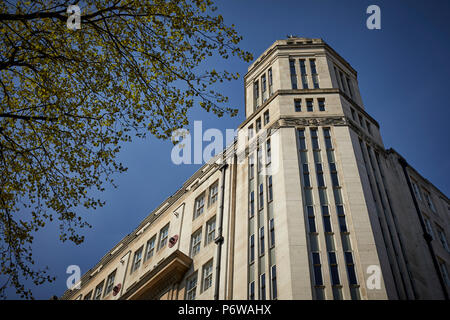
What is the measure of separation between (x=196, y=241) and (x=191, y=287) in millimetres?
4713

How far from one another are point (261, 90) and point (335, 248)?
19574 mm

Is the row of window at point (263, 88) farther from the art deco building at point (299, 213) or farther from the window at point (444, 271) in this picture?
the window at point (444, 271)

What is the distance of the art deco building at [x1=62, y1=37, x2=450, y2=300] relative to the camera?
23.5 metres

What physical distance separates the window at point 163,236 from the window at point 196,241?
4.85m

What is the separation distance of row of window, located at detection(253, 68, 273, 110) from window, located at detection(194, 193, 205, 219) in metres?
9.86

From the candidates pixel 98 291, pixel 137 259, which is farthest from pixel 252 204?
pixel 98 291

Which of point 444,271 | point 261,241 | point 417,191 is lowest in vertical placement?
point 261,241

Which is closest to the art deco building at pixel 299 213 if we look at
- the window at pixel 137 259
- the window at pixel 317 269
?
the window at pixel 317 269

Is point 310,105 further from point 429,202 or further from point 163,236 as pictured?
point 163,236

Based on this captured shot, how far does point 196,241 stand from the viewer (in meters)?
35.1

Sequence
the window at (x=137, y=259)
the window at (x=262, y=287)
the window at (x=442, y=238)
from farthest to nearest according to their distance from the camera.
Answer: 1. the window at (x=137, y=259)
2. the window at (x=442, y=238)
3. the window at (x=262, y=287)

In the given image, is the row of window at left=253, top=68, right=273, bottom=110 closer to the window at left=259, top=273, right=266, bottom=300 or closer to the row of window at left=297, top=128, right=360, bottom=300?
the row of window at left=297, top=128, right=360, bottom=300

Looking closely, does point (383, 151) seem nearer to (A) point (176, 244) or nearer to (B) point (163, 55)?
(A) point (176, 244)

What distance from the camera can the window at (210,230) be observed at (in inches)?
1305
